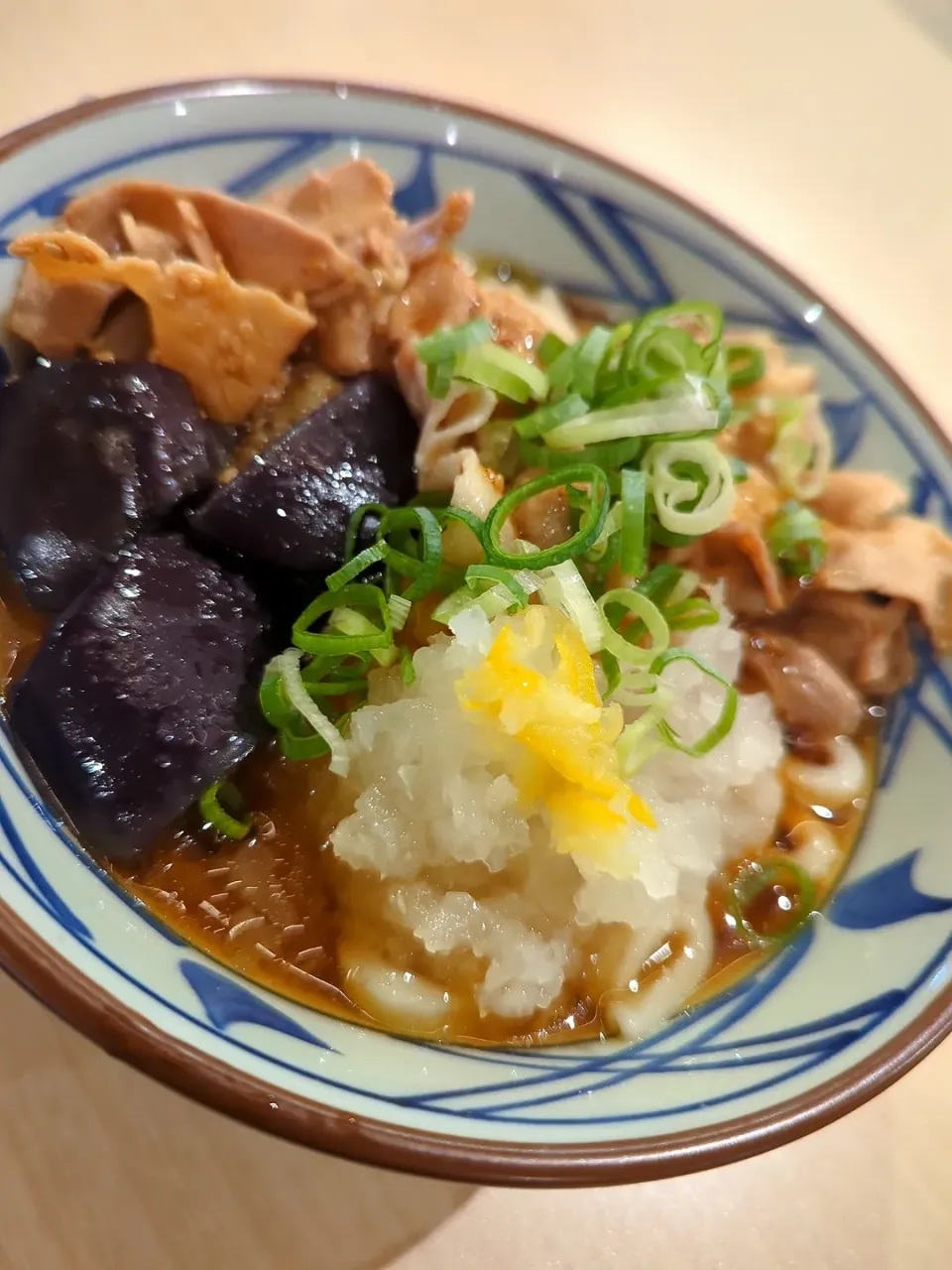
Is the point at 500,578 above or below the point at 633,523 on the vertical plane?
below

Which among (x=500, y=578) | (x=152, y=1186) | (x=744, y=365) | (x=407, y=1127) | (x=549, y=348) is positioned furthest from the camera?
(x=744, y=365)

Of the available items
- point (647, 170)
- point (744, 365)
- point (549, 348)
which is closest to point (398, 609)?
point (549, 348)

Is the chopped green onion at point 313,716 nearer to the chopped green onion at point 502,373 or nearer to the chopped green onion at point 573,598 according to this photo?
the chopped green onion at point 573,598

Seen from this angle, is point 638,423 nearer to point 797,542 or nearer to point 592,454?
point 592,454

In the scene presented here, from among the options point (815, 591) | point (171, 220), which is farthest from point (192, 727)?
point (815, 591)

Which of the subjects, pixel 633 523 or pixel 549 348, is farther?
pixel 549 348

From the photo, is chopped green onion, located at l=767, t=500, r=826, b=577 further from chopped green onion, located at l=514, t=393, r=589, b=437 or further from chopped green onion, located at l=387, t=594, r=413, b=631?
chopped green onion, located at l=387, t=594, r=413, b=631

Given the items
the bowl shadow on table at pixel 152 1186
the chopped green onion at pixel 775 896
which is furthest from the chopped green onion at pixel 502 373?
the bowl shadow on table at pixel 152 1186

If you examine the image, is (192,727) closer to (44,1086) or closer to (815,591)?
(44,1086)
